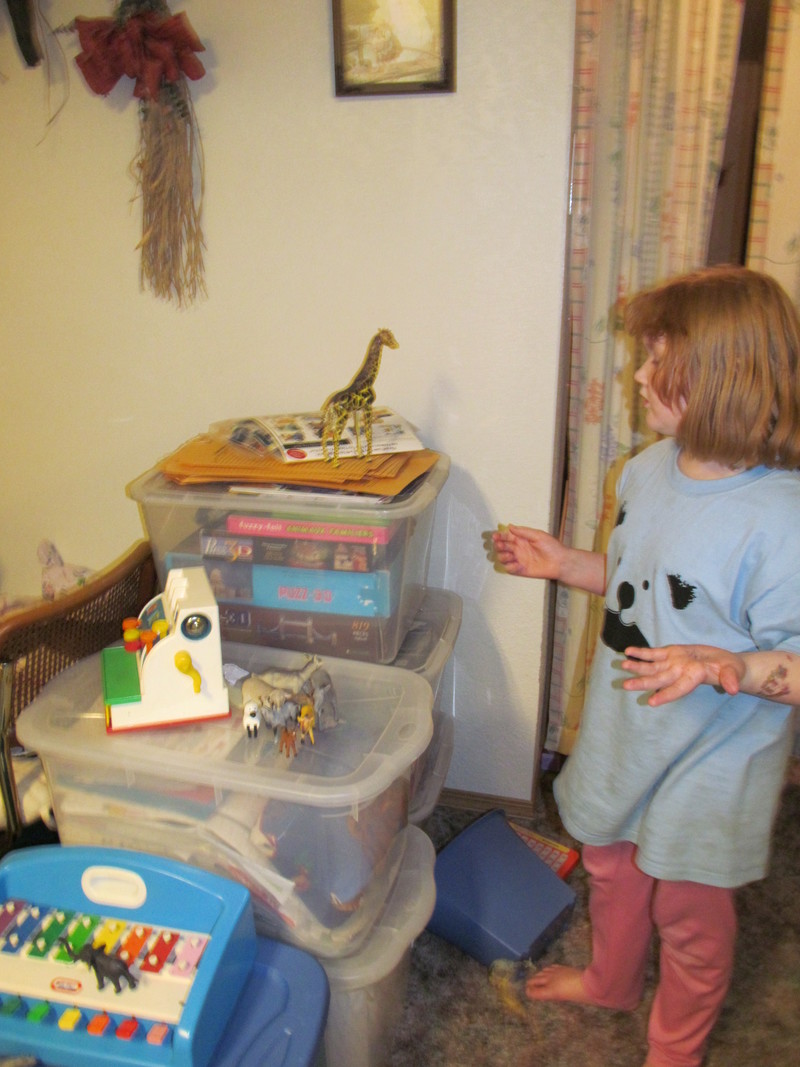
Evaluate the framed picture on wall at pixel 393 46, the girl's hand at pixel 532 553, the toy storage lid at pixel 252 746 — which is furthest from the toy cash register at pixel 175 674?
the framed picture on wall at pixel 393 46

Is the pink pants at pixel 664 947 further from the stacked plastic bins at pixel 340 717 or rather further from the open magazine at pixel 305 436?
the open magazine at pixel 305 436

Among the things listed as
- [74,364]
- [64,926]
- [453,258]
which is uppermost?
[453,258]

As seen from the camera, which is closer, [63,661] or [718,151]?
[63,661]

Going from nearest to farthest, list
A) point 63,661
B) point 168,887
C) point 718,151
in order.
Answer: point 168,887
point 63,661
point 718,151

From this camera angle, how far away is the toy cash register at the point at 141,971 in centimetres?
73

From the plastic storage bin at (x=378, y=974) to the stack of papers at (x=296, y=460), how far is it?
0.48 m

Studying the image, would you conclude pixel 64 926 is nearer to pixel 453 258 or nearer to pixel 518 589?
pixel 518 589

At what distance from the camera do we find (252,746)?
879mm

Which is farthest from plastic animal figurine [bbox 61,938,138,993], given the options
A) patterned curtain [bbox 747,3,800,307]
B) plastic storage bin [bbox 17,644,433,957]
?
patterned curtain [bbox 747,3,800,307]

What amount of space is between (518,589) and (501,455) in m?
0.24

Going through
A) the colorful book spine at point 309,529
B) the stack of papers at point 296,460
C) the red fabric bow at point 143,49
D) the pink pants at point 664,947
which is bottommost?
the pink pants at point 664,947

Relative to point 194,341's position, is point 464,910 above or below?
below

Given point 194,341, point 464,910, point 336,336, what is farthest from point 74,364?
point 464,910

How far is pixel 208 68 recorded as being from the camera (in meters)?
1.17
